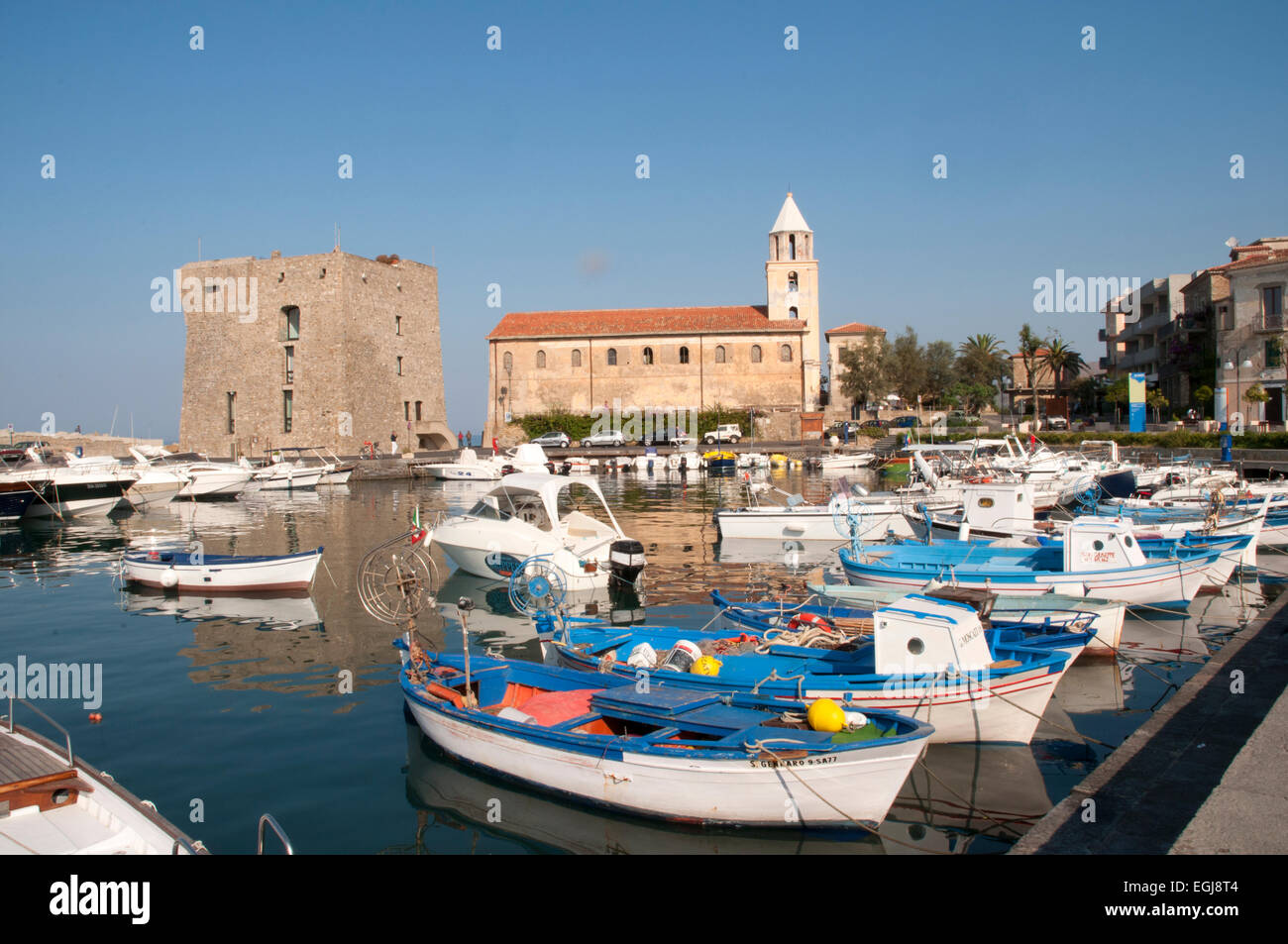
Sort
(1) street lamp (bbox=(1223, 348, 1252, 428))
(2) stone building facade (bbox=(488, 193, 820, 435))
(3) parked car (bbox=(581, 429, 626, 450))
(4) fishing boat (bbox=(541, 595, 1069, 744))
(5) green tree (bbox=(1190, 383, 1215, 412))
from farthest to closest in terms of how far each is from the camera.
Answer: (2) stone building facade (bbox=(488, 193, 820, 435)) → (3) parked car (bbox=(581, 429, 626, 450)) → (5) green tree (bbox=(1190, 383, 1215, 412)) → (1) street lamp (bbox=(1223, 348, 1252, 428)) → (4) fishing boat (bbox=(541, 595, 1069, 744))

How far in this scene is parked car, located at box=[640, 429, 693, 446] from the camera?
192 ft

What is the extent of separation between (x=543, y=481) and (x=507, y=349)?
155 ft

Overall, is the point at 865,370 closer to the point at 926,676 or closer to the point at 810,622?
the point at 810,622

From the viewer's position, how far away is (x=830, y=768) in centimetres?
717

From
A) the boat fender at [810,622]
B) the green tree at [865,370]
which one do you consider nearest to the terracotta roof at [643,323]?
the green tree at [865,370]

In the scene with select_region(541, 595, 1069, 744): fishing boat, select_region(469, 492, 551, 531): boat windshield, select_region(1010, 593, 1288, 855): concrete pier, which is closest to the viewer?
select_region(1010, 593, 1288, 855): concrete pier

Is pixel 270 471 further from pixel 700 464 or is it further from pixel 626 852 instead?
pixel 626 852

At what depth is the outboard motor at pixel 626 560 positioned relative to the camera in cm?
1684

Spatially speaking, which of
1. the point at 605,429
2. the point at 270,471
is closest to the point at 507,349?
the point at 605,429

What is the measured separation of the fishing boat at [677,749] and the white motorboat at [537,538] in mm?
7248

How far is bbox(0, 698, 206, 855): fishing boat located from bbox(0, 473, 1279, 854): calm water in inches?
67.7

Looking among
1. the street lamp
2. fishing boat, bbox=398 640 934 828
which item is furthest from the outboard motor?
the street lamp

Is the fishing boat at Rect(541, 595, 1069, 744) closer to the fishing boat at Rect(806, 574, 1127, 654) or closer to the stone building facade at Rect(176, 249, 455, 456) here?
the fishing boat at Rect(806, 574, 1127, 654)
